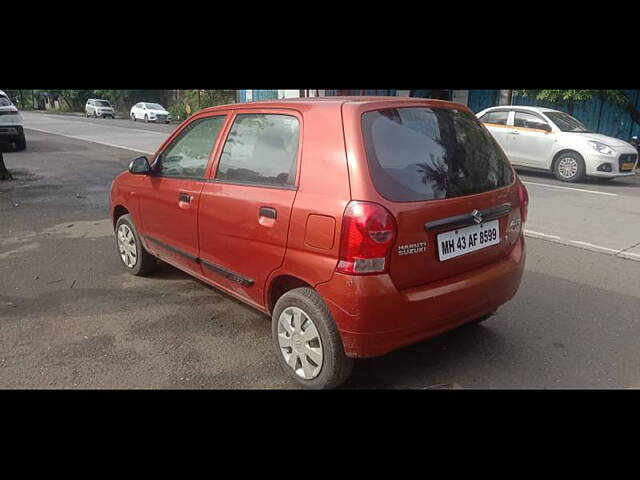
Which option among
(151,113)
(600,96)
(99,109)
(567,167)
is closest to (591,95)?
(600,96)

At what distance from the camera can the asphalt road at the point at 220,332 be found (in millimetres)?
3092

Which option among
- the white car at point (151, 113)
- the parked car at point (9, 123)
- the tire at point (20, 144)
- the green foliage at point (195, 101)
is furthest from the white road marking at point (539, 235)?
the white car at point (151, 113)

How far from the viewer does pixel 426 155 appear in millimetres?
2805

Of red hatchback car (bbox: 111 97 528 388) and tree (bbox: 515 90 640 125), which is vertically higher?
tree (bbox: 515 90 640 125)

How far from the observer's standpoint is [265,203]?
9.95 feet

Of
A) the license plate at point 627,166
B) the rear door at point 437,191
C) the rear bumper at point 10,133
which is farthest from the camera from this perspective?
the rear bumper at point 10,133

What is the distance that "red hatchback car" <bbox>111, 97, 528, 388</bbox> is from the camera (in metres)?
2.58

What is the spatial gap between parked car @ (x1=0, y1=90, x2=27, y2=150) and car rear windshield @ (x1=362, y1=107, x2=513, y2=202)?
1404cm

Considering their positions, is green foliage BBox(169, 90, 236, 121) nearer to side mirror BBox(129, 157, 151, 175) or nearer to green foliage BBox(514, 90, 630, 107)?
green foliage BBox(514, 90, 630, 107)

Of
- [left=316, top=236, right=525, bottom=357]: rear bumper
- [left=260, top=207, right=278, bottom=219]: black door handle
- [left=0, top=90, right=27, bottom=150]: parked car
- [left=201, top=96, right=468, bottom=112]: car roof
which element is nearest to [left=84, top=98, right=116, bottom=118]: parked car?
[left=0, top=90, right=27, bottom=150]: parked car

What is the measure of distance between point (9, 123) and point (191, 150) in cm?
1268

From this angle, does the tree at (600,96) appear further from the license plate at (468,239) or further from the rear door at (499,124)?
the license plate at (468,239)

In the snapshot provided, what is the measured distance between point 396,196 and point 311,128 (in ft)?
2.30

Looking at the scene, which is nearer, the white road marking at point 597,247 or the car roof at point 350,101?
the car roof at point 350,101
